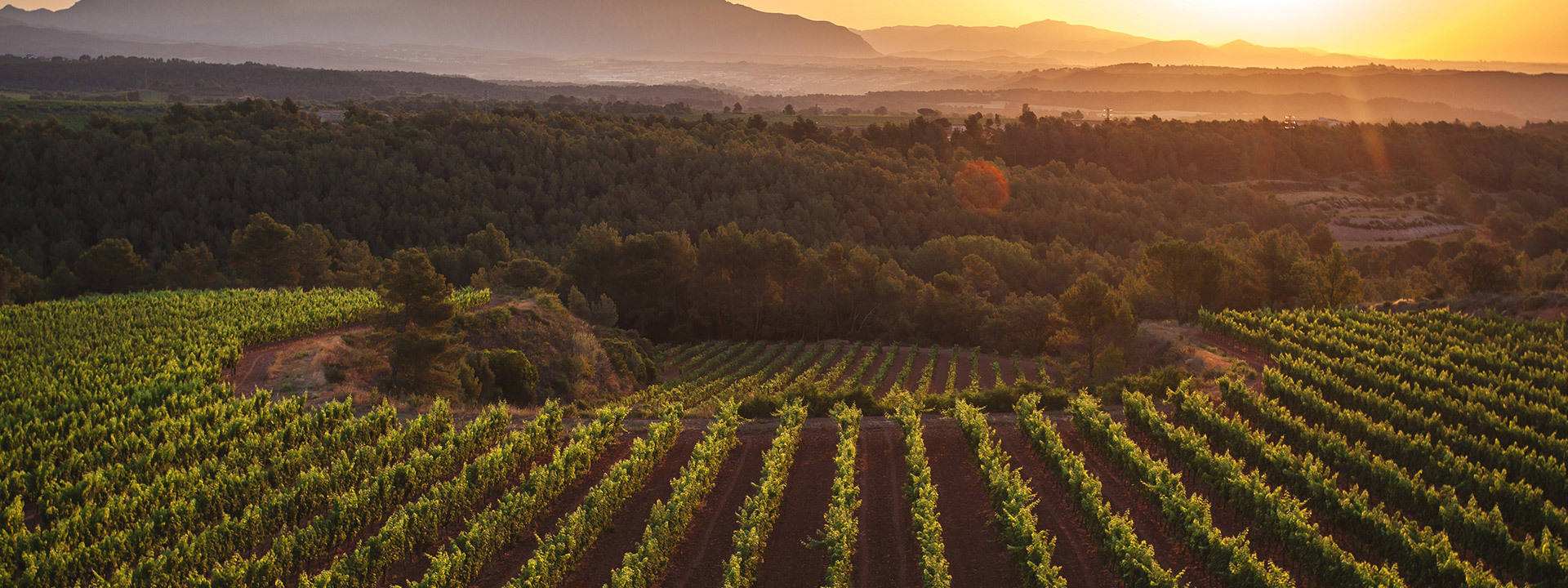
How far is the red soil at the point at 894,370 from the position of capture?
4567 cm

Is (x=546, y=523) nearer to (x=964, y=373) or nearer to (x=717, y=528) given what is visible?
(x=717, y=528)

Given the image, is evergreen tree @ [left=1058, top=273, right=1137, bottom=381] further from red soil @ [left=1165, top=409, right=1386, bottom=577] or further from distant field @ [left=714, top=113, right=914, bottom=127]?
distant field @ [left=714, top=113, right=914, bottom=127]

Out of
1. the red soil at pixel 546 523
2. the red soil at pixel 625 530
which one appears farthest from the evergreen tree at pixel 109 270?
the red soil at pixel 625 530

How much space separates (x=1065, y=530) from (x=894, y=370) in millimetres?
31749

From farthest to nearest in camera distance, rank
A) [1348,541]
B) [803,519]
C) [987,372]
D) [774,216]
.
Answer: [774,216], [987,372], [803,519], [1348,541]

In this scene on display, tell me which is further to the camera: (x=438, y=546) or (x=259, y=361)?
(x=259, y=361)

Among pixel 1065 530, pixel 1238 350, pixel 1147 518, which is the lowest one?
pixel 1238 350

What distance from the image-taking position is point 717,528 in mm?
20719

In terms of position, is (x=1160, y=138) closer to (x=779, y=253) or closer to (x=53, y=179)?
(x=779, y=253)

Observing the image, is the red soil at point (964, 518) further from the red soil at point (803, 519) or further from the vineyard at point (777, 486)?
the red soil at point (803, 519)

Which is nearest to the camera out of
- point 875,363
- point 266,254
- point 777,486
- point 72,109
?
point 777,486

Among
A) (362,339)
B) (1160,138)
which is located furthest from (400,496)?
(1160,138)

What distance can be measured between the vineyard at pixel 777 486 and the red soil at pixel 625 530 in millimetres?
92

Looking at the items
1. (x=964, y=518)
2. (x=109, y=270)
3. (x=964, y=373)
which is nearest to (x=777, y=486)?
(x=964, y=518)
